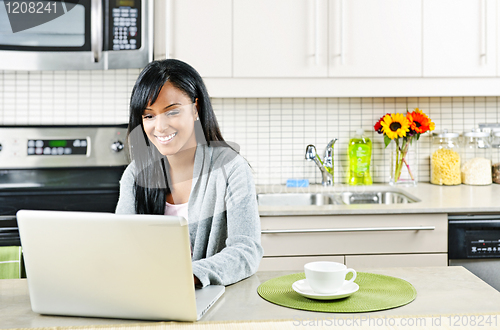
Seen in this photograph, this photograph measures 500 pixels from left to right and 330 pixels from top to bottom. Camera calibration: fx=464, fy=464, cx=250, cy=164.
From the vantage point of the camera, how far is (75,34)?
1.91 meters

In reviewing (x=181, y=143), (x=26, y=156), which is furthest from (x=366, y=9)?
(x=26, y=156)

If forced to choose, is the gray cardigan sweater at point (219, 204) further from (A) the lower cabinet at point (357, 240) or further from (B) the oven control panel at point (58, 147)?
(B) the oven control panel at point (58, 147)

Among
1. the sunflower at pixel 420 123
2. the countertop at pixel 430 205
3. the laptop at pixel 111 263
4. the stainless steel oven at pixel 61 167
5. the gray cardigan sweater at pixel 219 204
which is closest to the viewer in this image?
the laptop at pixel 111 263

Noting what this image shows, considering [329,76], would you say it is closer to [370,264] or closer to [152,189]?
[370,264]

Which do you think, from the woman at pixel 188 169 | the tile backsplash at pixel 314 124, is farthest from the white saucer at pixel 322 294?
the tile backsplash at pixel 314 124

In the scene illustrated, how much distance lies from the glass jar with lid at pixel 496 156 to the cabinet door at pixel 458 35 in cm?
47

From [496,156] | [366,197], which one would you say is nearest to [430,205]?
[366,197]

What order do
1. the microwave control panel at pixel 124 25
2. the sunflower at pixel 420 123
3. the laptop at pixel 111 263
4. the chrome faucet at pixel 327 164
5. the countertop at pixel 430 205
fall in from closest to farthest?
the laptop at pixel 111 263 < the countertop at pixel 430 205 < the microwave control panel at pixel 124 25 < the sunflower at pixel 420 123 < the chrome faucet at pixel 327 164

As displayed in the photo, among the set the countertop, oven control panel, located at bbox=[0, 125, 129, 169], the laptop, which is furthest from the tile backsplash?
the laptop

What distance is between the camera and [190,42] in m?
2.09

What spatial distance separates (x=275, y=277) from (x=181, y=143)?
1.41 ft

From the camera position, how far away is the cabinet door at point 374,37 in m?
2.13

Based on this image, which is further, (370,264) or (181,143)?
(370,264)

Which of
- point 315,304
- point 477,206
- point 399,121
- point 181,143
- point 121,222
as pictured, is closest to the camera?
point 121,222
